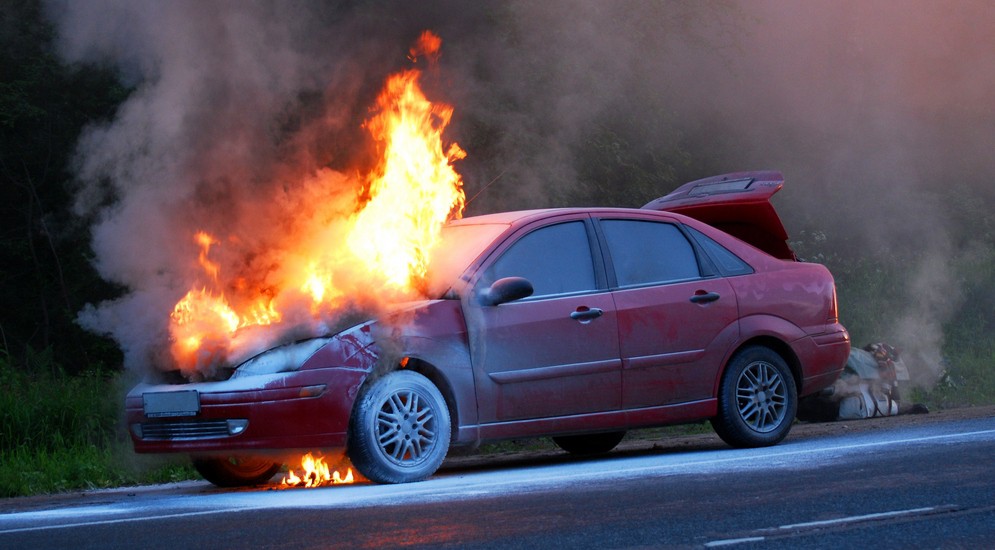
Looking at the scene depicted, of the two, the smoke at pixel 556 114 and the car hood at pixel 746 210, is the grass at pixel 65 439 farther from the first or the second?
the car hood at pixel 746 210

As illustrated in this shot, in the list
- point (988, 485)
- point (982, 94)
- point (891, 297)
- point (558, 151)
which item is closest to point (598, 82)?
point (558, 151)

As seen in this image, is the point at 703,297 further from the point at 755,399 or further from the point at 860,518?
the point at 860,518

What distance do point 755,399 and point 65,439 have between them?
5.33 m

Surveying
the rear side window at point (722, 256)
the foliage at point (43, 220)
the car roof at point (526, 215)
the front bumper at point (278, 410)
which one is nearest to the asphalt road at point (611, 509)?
the front bumper at point (278, 410)

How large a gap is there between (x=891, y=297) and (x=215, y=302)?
→ 11.5 m

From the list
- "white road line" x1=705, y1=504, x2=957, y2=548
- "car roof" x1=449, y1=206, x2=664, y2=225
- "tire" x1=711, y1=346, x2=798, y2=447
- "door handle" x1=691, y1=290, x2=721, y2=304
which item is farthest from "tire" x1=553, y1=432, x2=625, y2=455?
"white road line" x1=705, y1=504, x2=957, y2=548

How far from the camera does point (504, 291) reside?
8.34 meters

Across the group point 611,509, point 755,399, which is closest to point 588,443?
point 755,399

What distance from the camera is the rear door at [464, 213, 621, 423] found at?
8.36m

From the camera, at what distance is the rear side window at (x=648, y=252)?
29.9 feet

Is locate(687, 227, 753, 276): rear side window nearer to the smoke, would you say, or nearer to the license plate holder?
the smoke

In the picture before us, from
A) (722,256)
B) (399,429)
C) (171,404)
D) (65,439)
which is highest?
(722,256)

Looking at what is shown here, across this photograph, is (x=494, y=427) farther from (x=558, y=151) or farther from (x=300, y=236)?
(x=558, y=151)

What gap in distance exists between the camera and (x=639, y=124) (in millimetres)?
Result: 16156
